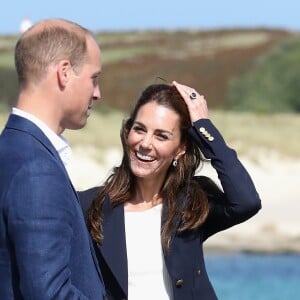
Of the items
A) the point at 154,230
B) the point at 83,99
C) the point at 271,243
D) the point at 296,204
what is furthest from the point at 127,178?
the point at 296,204

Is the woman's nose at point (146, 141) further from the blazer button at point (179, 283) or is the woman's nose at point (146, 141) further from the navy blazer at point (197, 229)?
the blazer button at point (179, 283)

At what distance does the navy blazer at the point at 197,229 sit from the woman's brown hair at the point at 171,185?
28 mm

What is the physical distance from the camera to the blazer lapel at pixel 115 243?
12.6ft

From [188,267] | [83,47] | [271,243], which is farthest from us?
[271,243]

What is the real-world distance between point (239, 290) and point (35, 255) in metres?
10.4

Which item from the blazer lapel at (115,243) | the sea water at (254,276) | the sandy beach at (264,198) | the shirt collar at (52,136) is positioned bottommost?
the sandy beach at (264,198)

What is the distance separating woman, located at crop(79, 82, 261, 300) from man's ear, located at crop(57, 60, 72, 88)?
984 mm

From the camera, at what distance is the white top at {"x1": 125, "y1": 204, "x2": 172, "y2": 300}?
387cm

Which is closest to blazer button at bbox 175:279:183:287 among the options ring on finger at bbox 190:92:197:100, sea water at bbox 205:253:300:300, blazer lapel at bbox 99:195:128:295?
blazer lapel at bbox 99:195:128:295

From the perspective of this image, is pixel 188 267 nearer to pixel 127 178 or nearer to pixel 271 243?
pixel 127 178

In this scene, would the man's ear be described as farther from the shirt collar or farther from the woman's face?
the woman's face

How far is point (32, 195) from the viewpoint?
2867 mm

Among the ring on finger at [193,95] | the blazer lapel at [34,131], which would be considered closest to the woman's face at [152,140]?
the ring on finger at [193,95]

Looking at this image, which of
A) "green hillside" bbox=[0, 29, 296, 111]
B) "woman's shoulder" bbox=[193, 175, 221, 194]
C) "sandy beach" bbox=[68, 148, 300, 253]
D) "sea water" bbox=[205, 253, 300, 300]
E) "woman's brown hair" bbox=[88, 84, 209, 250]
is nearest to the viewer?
"woman's brown hair" bbox=[88, 84, 209, 250]
